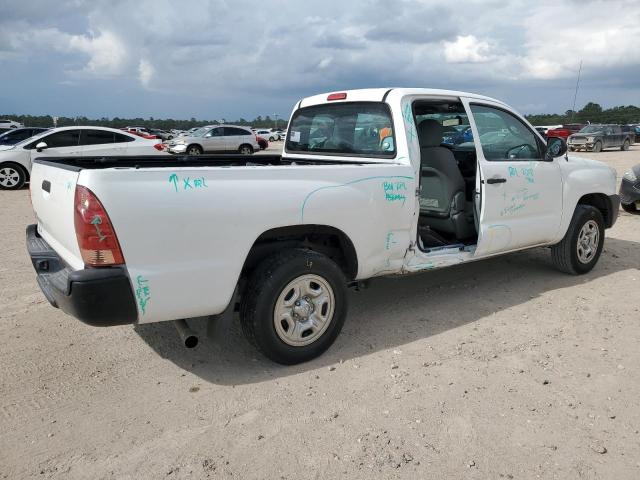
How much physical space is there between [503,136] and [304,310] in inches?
107

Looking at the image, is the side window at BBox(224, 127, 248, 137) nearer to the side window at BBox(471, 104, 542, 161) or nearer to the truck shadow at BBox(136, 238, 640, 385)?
the truck shadow at BBox(136, 238, 640, 385)

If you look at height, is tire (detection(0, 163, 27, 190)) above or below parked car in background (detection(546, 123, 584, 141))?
below

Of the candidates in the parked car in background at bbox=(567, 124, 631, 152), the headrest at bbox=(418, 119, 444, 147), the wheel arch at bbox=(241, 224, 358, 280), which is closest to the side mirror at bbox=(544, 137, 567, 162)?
the headrest at bbox=(418, 119, 444, 147)

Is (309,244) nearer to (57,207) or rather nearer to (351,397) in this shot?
(351,397)

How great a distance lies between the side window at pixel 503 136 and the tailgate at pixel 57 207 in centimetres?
334

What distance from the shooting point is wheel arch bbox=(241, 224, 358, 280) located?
347 centimetres

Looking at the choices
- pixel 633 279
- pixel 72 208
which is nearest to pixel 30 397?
pixel 72 208

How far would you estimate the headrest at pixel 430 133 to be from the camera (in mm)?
4770

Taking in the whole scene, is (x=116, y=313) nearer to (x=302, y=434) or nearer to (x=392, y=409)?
(x=302, y=434)

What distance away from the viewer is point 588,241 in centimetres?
575

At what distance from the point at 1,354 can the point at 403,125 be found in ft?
11.1

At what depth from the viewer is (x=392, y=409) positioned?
3.10 metres

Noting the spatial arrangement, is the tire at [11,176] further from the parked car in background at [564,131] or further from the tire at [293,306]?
the parked car in background at [564,131]

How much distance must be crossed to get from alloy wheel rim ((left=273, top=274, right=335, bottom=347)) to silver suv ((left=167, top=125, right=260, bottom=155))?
20.8m
